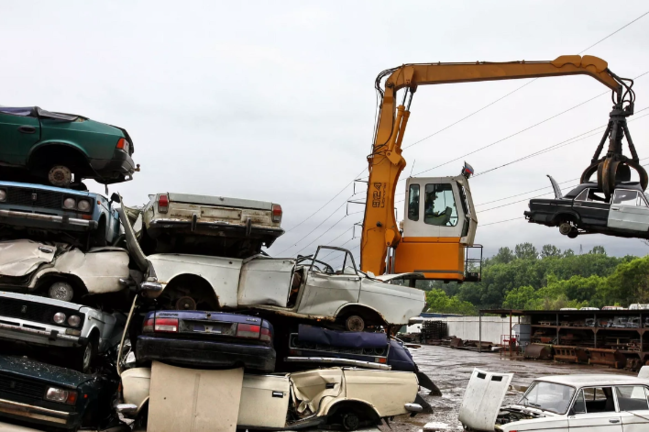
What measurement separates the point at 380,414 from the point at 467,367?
14.9 metres

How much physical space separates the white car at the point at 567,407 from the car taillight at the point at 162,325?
4.01m

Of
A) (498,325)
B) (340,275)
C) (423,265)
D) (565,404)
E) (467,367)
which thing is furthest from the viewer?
(498,325)

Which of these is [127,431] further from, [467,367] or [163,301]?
[467,367]

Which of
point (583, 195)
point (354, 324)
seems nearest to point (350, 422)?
point (354, 324)

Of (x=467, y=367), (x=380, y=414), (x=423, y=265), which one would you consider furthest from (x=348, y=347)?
(x=467, y=367)

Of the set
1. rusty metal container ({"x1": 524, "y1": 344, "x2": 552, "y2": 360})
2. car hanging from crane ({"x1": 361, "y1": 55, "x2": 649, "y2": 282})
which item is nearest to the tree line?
rusty metal container ({"x1": 524, "y1": 344, "x2": 552, "y2": 360})

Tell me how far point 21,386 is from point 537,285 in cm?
14055

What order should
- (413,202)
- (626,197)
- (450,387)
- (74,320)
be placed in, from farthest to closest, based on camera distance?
(626,197)
(450,387)
(413,202)
(74,320)

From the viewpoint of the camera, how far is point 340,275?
29.3ft

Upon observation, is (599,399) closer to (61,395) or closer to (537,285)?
(61,395)

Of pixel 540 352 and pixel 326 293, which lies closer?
pixel 326 293

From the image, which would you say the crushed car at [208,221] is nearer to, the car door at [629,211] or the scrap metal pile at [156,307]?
the scrap metal pile at [156,307]

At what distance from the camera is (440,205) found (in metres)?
13.9

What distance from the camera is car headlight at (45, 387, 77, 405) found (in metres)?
6.51
